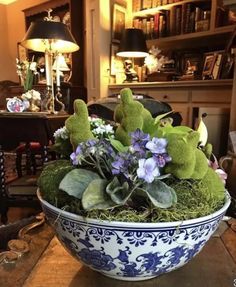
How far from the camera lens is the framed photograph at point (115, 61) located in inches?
124

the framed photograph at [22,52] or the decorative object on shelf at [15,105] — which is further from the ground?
the framed photograph at [22,52]

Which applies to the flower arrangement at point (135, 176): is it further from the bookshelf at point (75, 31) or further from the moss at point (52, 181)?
the bookshelf at point (75, 31)

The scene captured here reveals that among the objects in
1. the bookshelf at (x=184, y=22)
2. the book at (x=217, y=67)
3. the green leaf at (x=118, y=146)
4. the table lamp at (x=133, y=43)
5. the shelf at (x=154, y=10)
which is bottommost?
the green leaf at (x=118, y=146)

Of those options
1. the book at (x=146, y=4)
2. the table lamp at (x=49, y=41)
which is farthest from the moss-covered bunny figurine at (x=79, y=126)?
the book at (x=146, y=4)

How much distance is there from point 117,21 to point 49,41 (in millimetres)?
1408

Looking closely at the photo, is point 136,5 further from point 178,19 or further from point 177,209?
point 177,209

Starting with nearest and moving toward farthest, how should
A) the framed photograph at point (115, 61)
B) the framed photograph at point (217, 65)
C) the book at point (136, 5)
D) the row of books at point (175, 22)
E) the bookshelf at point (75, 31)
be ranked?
the framed photograph at point (217, 65) → the row of books at point (175, 22) → the book at point (136, 5) → the framed photograph at point (115, 61) → the bookshelf at point (75, 31)

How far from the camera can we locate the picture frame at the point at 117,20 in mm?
3046

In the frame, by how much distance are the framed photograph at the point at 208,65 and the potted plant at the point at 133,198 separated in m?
2.35

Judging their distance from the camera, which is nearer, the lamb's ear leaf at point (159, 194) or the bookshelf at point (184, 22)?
the lamb's ear leaf at point (159, 194)

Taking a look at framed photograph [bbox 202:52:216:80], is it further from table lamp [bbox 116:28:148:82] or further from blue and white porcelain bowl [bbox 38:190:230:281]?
blue and white porcelain bowl [bbox 38:190:230:281]

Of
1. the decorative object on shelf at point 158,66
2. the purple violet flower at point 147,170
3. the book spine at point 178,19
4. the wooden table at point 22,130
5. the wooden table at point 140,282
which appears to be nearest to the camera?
the purple violet flower at point 147,170

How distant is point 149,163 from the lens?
36 centimetres

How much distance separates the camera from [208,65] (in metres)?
2.64
